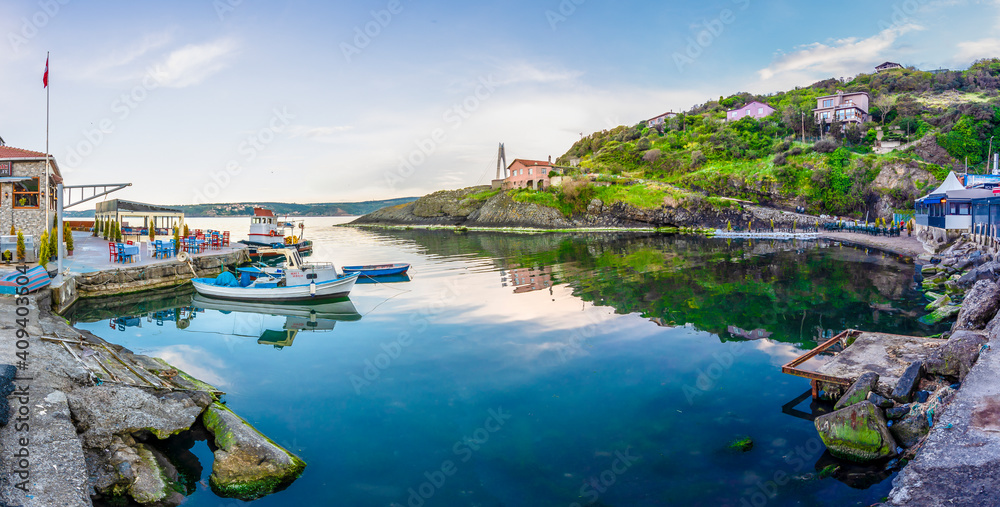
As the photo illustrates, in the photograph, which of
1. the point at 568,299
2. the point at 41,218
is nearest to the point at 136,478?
the point at 568,299

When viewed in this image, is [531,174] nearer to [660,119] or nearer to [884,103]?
[660,119]

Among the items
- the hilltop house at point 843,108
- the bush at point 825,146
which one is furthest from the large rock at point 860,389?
the hilltop house at point 843,108

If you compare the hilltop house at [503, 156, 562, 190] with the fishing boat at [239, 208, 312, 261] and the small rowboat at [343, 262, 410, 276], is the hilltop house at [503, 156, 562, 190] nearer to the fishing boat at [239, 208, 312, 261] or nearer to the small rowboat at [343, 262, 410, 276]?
the fishing boat at [239, 208, 312, 261]

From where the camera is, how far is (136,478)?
7.25 meters

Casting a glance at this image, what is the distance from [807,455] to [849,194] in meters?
74.7

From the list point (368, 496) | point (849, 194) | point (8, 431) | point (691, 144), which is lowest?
point (368, 496)

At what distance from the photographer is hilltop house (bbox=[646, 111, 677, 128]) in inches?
4973

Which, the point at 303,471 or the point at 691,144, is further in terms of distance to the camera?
the point at 691,144

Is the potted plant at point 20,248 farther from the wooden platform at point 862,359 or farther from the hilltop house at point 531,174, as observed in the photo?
the hilltop house at point 531,174

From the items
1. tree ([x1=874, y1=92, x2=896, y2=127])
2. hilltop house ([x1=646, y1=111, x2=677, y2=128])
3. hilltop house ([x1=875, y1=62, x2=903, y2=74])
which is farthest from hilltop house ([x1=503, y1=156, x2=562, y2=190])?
hilltop house ([x1=875, y1=62, x2=903, y2=74])

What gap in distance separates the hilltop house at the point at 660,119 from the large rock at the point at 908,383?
403 feet

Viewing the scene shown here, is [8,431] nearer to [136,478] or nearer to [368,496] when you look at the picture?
[136,478]

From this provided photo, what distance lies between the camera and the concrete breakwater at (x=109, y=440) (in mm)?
6113

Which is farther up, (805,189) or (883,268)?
(805,189)
